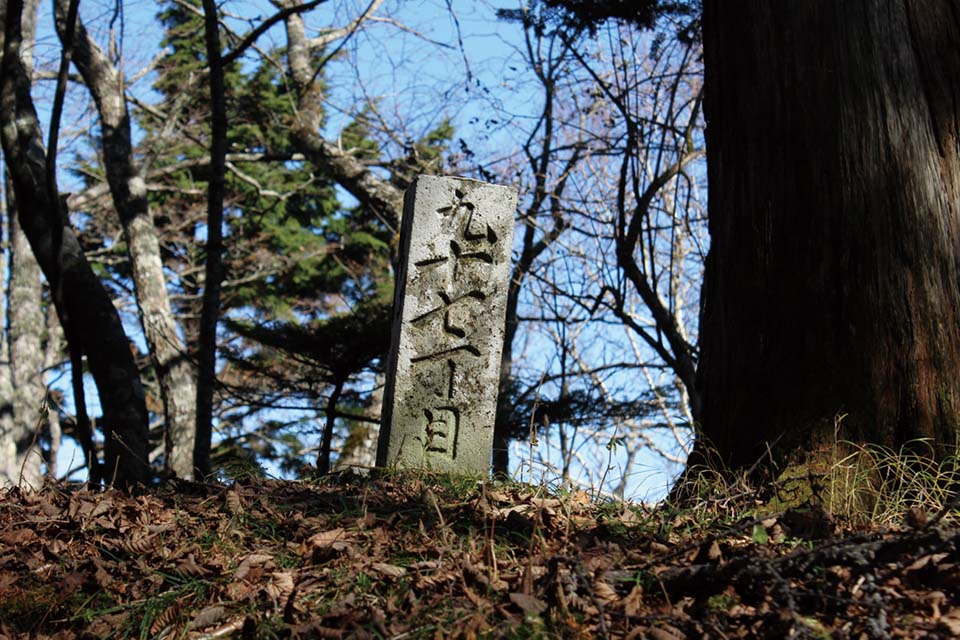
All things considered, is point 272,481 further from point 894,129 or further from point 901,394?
point 894,129

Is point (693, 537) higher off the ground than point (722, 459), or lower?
lower

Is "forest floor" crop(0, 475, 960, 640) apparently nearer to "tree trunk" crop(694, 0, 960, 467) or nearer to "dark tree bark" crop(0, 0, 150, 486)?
"tree trunk" crop(694, 0, 960, 467)

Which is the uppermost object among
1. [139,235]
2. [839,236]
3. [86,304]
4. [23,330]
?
[139,235]

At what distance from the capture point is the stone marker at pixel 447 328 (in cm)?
535

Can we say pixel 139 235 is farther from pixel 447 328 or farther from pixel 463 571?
pixel 463 571

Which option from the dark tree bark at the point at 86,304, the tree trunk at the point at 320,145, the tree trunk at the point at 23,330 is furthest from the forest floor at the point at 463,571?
the tree trunk at the point at 23,330

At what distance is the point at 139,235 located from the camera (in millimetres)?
11047

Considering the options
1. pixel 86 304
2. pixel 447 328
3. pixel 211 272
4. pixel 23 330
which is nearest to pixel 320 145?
pixel 211 272

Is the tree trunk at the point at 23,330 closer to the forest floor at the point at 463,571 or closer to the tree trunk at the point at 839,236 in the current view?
the forest floor at the point at 463,571

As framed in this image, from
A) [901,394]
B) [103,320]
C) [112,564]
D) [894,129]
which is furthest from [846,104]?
[103,320]

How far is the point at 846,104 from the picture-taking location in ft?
12.0

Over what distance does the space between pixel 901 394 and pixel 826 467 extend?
1.30 feet

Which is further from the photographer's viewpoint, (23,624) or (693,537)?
(693,537)

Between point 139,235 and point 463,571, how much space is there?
31.2 ft
